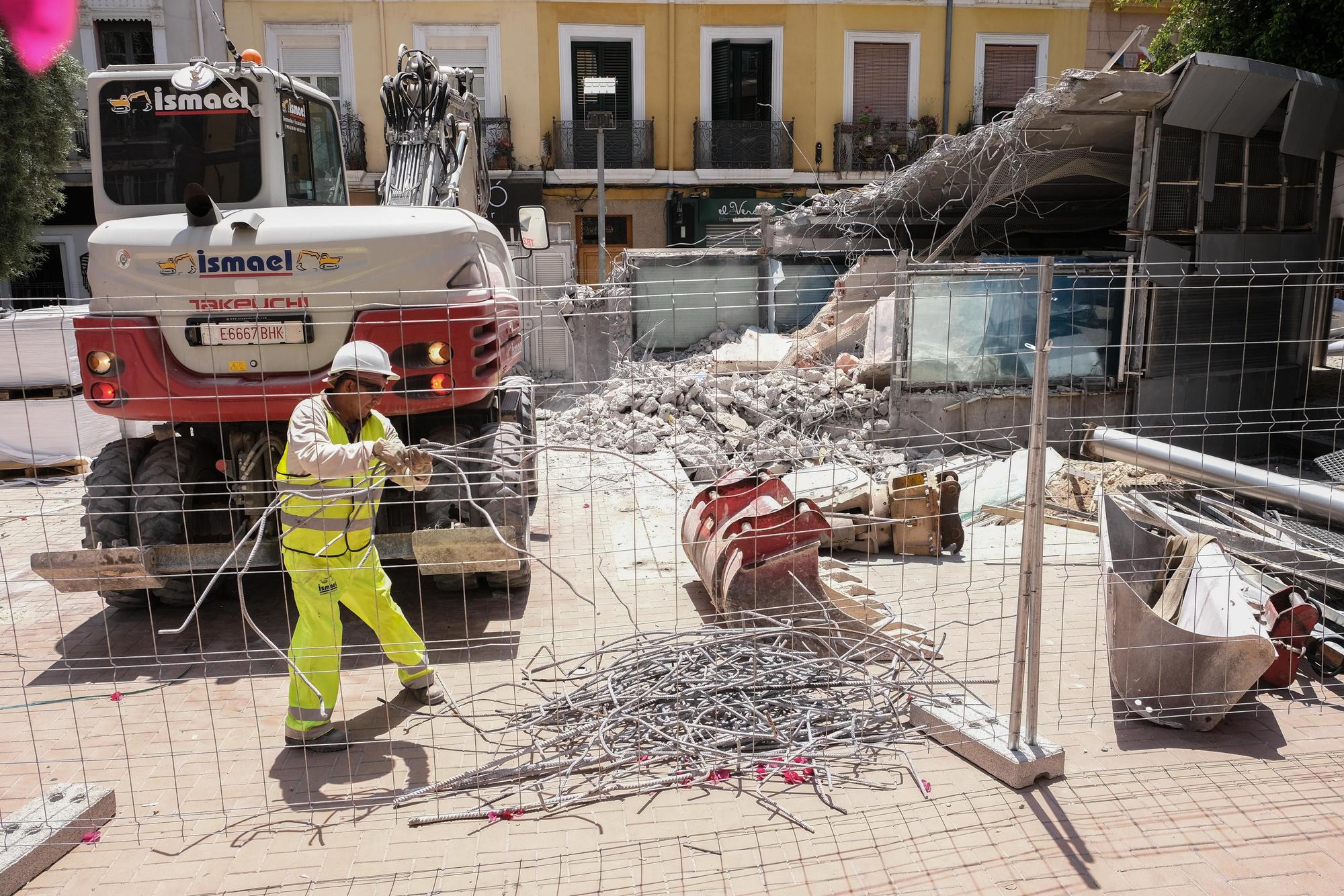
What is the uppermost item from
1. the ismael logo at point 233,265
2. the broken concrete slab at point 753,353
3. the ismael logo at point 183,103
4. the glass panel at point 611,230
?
the ismael logo at point 183,103

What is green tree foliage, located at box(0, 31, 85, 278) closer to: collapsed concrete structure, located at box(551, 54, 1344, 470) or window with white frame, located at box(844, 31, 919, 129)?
collapsed concrete structure, located at box(551, 54, 1344, 470)

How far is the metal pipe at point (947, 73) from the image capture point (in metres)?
23.1

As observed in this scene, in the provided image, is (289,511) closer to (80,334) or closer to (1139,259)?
(80,334)

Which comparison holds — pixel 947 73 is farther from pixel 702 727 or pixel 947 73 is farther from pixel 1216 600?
pixel 702 727

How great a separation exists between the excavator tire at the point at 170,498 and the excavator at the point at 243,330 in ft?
0.05

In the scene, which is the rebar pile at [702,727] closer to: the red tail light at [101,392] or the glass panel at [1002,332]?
the red tail light at [101,392]

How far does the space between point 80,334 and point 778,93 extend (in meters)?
20.0

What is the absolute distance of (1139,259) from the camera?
34.6ft

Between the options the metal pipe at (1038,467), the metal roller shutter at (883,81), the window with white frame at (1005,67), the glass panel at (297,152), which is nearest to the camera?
the metal pipe at (1038,467)

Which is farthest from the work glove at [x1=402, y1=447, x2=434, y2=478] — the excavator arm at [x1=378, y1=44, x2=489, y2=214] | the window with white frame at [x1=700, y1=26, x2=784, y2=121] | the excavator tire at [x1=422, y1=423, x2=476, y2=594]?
the window with white frame at [x1=700, y1=26, x2=784, y2=121]

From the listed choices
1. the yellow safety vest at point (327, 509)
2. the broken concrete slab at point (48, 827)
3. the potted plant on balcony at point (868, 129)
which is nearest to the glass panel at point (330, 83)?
the potted plant on balcony at point (868, 129)

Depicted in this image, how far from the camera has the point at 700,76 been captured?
23.2m

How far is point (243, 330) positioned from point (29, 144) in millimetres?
13809

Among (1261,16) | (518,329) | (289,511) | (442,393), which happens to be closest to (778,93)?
(1261,16)
